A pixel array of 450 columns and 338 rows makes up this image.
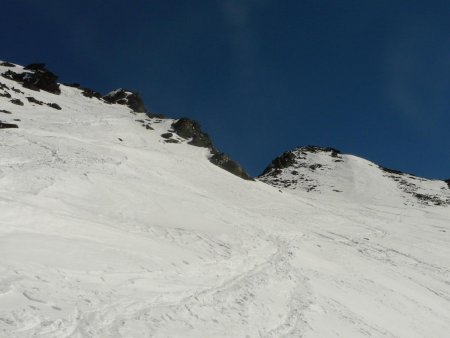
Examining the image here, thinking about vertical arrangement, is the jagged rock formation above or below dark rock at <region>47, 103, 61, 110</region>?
above

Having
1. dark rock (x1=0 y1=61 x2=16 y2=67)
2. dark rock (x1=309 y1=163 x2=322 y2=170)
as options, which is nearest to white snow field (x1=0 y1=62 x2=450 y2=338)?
dark rock (x1=0 y1=61 x2=16 y2=67)

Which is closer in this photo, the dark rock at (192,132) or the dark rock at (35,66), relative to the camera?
the dark rock at (192,132)

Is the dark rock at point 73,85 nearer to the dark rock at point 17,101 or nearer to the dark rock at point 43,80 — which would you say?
the dark rock at point 43,80

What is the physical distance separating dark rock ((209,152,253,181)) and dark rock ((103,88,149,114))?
18699mm

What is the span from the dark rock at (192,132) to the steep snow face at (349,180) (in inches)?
516

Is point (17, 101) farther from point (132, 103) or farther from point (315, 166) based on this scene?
point (315, 166)

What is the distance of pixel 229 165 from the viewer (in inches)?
1797

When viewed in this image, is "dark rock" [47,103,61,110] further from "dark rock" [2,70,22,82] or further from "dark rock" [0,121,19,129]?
"dark rock" [0,121,19,129]

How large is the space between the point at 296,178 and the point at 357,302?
4745 cm

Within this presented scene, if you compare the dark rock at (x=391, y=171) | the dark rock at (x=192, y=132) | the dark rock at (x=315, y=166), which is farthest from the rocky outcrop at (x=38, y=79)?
the dark rock at (x=391, y=171)

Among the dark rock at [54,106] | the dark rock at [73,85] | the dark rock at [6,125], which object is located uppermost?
the dark rock at [73,85]

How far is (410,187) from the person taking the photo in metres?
60.1

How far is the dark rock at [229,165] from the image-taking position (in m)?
45.1

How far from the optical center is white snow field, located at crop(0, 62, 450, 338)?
966 cm
